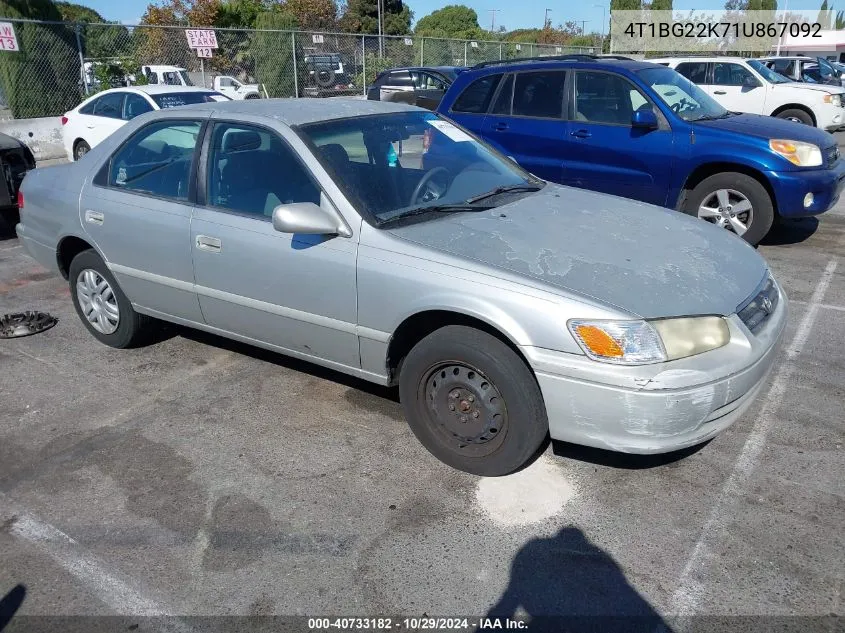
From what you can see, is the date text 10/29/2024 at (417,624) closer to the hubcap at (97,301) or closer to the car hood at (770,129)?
the hubcap at (97,301)

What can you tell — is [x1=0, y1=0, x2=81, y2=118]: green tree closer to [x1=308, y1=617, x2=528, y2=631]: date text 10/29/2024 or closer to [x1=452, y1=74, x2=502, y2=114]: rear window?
[x1=452, y1=74, x2=502, y2=114]: rear window

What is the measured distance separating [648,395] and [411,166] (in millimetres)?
1864

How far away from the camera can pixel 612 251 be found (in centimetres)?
333

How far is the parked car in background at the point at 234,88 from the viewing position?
881 inches

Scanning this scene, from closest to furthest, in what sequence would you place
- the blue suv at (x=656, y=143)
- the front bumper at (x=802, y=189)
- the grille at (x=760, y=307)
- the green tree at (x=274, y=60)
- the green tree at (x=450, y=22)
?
the grille at (x=760, y=307) < the front bumper at (x=802, y=189) < the blue suv at (x=656, y=143) < the green tree at (x=274, y=60) < the green tree at (x=450, y=22)

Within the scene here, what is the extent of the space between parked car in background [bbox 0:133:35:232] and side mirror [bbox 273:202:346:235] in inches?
238

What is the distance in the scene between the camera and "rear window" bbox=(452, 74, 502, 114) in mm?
7859

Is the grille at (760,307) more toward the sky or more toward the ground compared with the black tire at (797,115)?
more toward the ground

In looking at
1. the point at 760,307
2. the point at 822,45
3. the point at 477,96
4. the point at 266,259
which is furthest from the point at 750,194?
the point at 822,45

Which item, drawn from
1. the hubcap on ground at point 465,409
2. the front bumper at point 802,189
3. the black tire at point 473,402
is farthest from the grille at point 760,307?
the front bumper at point 802,189

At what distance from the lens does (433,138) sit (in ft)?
13.8

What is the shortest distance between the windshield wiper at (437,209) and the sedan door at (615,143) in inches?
145

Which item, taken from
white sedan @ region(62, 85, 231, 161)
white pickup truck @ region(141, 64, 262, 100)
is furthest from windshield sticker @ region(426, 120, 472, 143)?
white pickup truck @ region(141, 64, 262, 100)

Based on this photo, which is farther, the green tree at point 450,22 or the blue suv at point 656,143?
the green tree at point 450,22
